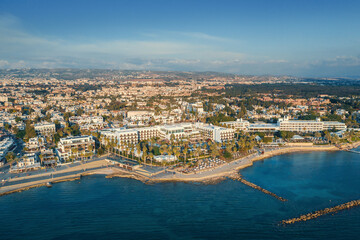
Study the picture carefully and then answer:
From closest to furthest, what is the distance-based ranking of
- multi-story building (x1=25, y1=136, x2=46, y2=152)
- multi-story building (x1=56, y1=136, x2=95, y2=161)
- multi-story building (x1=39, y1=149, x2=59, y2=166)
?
multi-story building (x1=39, y1=149, x2=59, y2=166) < multi-story building (x1=56, y1=136, x2=95, y2=161) < multi-story building (x1=25, y1=136, x2=46, y2=152)

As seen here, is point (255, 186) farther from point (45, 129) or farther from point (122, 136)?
point (45, 129)

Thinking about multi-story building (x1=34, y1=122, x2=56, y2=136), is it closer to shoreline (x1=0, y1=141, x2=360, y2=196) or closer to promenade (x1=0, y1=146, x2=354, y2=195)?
promenade (x1=0, y1=146, x2=354, y2=195)

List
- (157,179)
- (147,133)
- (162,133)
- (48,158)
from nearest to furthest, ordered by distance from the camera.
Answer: (157,179), (48,158), (147,133), (162,133)

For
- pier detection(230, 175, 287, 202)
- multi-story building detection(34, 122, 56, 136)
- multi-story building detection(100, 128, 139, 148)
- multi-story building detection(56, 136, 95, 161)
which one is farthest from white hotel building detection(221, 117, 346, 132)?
multi-story building detection(34, 122, 56, 136)

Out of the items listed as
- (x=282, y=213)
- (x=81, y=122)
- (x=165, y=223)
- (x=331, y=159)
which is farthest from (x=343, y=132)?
(x=81, y=122)

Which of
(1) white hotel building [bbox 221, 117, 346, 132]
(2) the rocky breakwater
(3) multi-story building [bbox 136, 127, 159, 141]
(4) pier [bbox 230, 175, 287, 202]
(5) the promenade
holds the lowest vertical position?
(5) the promenade

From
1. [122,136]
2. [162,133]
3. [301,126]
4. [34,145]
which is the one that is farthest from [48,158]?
[301,126]

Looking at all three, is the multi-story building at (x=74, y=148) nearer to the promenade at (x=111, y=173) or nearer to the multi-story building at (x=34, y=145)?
the promenade at (x=111, y=173)
